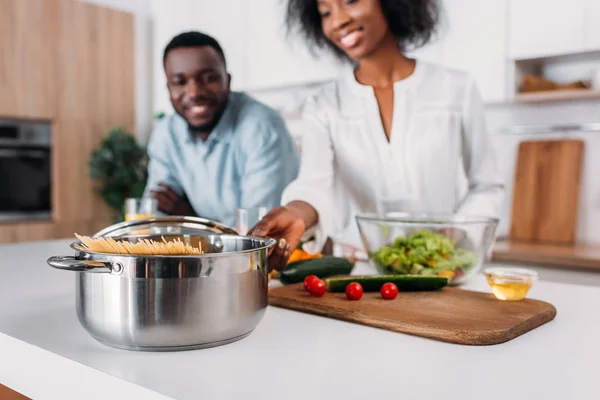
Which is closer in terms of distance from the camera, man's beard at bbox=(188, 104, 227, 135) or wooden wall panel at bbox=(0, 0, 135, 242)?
man's beard at bbox=(188, 104, 227, 135)

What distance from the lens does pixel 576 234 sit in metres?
2.59

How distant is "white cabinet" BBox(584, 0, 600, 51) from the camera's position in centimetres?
225

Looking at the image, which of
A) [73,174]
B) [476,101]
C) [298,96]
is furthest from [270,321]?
[73,174]

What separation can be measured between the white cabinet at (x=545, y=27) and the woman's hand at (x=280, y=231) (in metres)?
1.55

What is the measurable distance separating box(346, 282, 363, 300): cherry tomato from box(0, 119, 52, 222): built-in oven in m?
3.19

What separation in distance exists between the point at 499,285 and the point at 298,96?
2.38 m

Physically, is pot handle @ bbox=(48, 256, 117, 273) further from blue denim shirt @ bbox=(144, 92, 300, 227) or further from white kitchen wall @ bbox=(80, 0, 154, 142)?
white kitchen wall @ bbox=(80, 0, 154, 142)

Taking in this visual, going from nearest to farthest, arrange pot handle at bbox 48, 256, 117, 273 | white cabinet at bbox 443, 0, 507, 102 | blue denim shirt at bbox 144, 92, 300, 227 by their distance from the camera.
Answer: pot handle at bbox 48, 256, 117, 273 → blue denim shirt at bbox 144, 92, 300, 227 → white cabinet at bbox 443, 0, 507, 102

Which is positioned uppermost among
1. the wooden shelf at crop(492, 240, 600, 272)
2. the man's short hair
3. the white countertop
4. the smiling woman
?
the man's short hair

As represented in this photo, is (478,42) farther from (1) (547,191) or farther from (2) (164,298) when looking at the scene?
(2) (164,298)

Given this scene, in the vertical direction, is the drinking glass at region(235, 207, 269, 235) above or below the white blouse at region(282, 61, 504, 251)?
below

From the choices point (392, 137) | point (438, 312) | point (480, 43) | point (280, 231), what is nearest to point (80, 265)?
point (438, 312)

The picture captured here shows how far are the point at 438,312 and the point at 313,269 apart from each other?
13.0 inches

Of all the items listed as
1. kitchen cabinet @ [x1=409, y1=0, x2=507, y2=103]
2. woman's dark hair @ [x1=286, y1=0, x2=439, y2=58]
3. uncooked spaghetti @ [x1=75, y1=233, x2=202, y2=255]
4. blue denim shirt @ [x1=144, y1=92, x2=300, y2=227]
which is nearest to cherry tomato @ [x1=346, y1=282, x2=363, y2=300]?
uncooked spaghetti @ [x1=75, y1=233, x2=202, y2=255]
